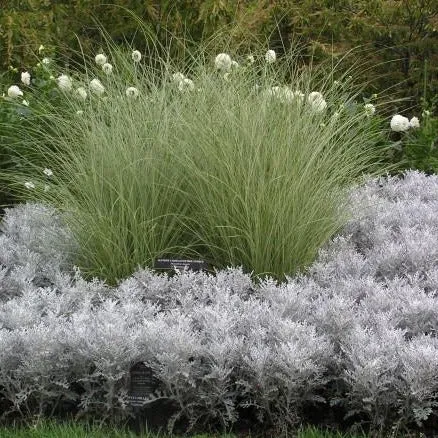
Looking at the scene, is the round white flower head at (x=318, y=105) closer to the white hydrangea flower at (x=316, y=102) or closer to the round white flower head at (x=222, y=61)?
the white hydrangea flower at (x=316, y=102)

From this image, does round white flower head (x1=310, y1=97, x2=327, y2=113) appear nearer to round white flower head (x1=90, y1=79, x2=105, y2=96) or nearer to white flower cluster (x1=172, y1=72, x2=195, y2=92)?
white flower cluster (x1=172, y1=72, x2=195, y2=92)

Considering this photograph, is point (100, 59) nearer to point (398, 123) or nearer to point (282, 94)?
point (282, 94)

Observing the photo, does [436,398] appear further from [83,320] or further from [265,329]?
[83,320]

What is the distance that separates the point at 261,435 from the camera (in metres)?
3.18

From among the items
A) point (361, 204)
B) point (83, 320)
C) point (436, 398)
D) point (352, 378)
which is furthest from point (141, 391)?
point (361, 204)

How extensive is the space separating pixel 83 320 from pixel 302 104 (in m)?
2.04

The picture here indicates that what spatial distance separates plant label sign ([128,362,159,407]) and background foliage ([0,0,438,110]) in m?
4.74

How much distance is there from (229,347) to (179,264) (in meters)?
0.98

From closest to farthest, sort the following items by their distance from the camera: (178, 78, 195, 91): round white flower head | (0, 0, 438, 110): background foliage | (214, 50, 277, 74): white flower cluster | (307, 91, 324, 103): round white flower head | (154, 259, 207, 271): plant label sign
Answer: (154, 259, 207, 271): plant label sign < (307, 91, 324, 103): round white flower head < (178, 78, 195, 91): round white flower head < (214, 50, 277, 74): white flower cluster < (0, 0, 438, 110): background foliage

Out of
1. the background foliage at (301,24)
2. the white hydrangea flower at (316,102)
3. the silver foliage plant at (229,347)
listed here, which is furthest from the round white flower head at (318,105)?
the background foliage at (301,24)

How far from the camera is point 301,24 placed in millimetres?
7965

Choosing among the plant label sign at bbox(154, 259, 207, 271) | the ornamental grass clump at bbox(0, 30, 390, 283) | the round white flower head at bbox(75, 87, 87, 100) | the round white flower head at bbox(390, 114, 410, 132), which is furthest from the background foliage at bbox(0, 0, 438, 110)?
the plant label sign at bbox(154, 259, 207, 271)

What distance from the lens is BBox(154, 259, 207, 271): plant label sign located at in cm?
409

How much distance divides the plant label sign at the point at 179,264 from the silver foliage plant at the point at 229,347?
0.11 meters
